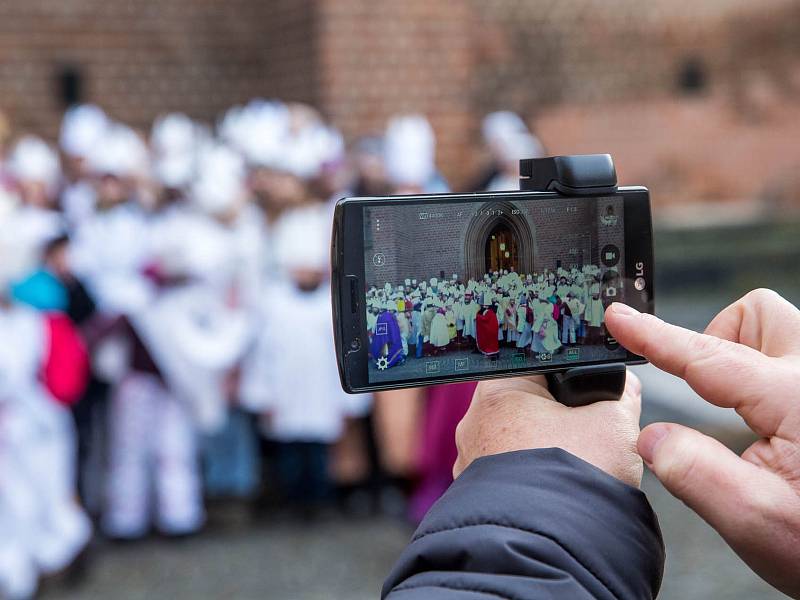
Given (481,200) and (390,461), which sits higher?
(481,200)

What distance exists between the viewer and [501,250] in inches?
55.8

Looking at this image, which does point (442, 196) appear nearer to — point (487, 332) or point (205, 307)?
point (487, 332)

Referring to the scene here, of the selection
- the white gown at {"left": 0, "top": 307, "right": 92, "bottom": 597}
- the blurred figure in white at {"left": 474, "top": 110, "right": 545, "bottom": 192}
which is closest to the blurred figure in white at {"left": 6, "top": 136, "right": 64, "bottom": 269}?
the white gown at {"left": 0, "top": 307, "right": 92, "bottom": 597}

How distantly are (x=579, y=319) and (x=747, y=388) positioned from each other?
31 centimetres

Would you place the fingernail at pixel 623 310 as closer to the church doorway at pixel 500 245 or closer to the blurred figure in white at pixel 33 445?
the church doorway at pixel 500 245

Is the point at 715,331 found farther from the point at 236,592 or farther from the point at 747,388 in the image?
the point at 236,592

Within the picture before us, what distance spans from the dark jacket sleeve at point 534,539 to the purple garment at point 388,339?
0.22 metres

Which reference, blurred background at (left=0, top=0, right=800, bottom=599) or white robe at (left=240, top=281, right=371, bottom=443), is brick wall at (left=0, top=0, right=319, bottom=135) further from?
white robe at (left=240, top=281, right=371, bottom=443)

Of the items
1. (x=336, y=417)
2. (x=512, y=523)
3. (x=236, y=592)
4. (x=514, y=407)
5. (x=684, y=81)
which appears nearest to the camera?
(x=512, y=523)

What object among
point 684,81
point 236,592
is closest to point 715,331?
point 236,592

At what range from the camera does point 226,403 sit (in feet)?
18.6

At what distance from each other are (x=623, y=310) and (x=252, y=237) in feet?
15.1

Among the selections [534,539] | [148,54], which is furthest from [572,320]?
[148,54]

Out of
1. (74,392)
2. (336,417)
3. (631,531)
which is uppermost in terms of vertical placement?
(631,531)
